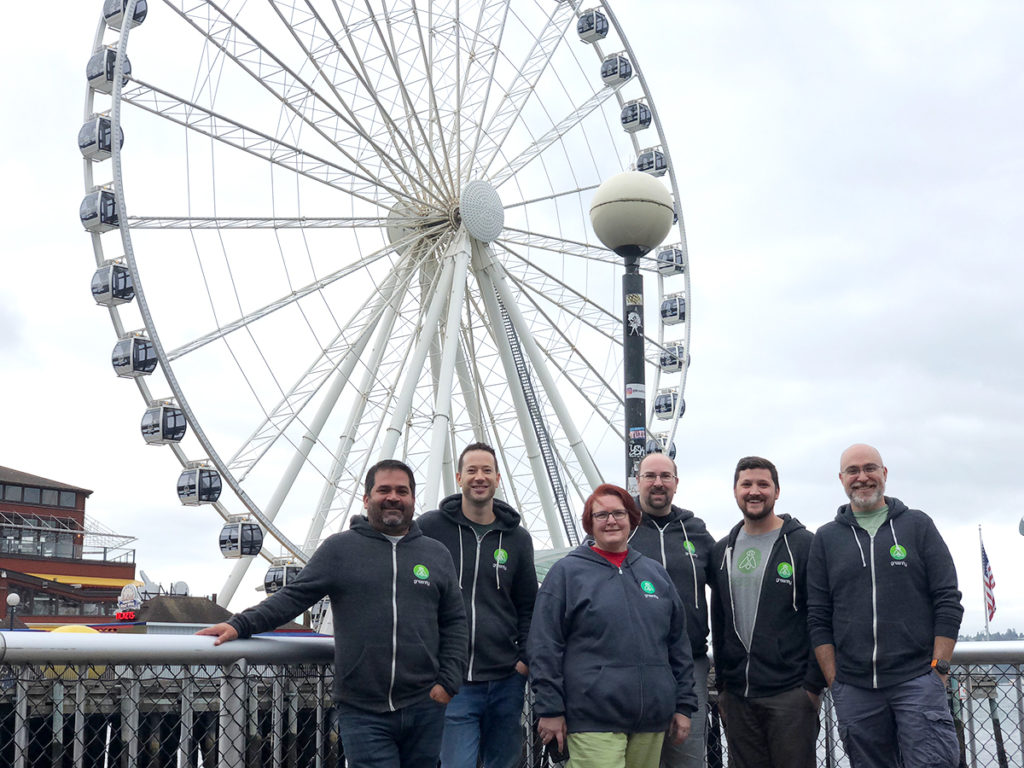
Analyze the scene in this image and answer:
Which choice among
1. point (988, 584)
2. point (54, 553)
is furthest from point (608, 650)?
point (54, 553)

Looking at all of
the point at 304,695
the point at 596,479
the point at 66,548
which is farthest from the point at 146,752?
the point at 66,548

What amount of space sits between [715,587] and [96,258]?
740 inches

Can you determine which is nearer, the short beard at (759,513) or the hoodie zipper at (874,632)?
the hoodie zipper at (874,632)

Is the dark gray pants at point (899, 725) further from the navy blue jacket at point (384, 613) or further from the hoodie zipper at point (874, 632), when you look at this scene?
the navy blue jacket at point (384, 613)

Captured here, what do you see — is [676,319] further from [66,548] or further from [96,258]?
[66,548]

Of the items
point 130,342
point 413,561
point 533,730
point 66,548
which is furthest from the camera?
point 66,548

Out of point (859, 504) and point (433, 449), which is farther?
point (433, 449)

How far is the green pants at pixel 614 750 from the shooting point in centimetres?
540

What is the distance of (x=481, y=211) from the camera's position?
79.8 feet

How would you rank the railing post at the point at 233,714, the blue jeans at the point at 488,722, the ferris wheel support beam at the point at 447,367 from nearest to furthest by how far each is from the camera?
the railing post at the point at 233,714, the blue jeans at the point at 488,722, the ferris wheel support beam at the point at 447,367

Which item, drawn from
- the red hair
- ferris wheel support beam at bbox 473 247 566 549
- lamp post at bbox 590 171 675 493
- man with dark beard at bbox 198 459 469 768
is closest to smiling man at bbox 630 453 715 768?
the red hair

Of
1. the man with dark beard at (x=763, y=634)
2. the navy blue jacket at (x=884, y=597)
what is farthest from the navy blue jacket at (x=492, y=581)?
the navy blue jacket at (x=884, y=597)

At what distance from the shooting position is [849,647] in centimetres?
581

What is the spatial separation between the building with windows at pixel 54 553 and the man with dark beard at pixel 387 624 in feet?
143
